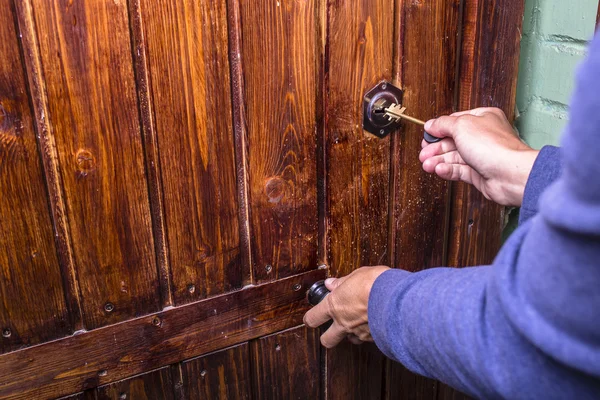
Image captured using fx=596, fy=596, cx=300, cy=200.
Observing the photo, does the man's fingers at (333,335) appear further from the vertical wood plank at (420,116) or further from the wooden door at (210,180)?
the vertical wood plank at (420,116)

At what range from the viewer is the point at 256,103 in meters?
0.91

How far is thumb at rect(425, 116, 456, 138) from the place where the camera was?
37.5 inches

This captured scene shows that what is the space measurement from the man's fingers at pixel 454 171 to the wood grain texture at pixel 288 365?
0.37 meters

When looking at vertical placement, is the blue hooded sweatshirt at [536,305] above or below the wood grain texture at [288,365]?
above

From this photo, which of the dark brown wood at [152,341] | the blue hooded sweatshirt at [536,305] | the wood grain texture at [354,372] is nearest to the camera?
the blue hooded sweatshirt at [536,305]

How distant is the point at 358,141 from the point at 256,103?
21cm

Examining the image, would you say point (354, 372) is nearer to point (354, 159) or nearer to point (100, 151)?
point (354, 159)

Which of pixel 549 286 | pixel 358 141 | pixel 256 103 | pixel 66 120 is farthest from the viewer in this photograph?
pixel 358 141

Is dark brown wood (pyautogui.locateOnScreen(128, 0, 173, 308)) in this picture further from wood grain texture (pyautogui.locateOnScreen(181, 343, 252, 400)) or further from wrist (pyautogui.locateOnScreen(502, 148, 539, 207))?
wrist (pyautogui.locateOnScreen(502, 148, 539, 207))

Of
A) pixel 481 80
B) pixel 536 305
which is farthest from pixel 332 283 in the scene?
pixel 536 305

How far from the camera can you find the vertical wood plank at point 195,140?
816 millimetres

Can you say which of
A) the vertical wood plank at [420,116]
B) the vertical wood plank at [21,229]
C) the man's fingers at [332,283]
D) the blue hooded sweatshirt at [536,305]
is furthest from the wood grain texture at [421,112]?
the vertical wood plank at [21,229]

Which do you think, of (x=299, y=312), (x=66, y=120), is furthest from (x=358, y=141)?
(x=66, y=120)

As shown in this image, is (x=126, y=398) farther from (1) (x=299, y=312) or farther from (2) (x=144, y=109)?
(2) (x=144, y=109)
